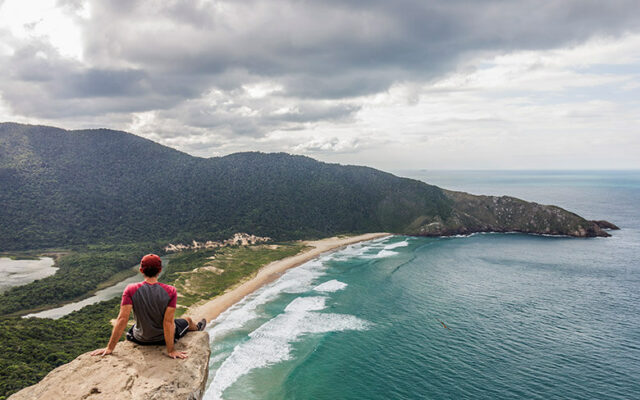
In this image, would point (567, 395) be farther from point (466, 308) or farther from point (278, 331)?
point (278, 331)

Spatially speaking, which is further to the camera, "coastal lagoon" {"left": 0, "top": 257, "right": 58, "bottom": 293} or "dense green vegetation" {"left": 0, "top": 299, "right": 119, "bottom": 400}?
"coastal lagoon" {"left": 0, "top": 257, "right": 58, "bottom": 293}

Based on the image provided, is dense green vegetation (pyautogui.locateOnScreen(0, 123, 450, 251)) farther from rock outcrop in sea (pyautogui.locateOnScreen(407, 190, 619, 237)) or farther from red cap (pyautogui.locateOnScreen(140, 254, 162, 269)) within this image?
red cap (pyautogui.locateOnScreen(140, 254, 162, 269))

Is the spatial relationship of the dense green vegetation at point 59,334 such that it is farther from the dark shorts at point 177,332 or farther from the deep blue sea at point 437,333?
the dark shorts at point 177,332

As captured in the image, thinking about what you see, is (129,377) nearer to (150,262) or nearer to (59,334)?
(150,262)

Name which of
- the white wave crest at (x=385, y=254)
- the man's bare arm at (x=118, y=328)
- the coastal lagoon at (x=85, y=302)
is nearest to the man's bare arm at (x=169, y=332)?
the man's bare arm at (x=118, y=328)

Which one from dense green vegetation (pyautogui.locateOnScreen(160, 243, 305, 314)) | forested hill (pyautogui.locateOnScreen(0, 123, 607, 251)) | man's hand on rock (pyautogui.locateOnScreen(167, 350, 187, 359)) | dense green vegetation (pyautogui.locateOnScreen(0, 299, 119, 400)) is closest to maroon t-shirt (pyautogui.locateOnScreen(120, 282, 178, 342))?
man's hand on rock (pyautogui.locateOnScreen(167, 350, 187, 359))

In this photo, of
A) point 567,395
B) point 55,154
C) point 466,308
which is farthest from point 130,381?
point 55,154
